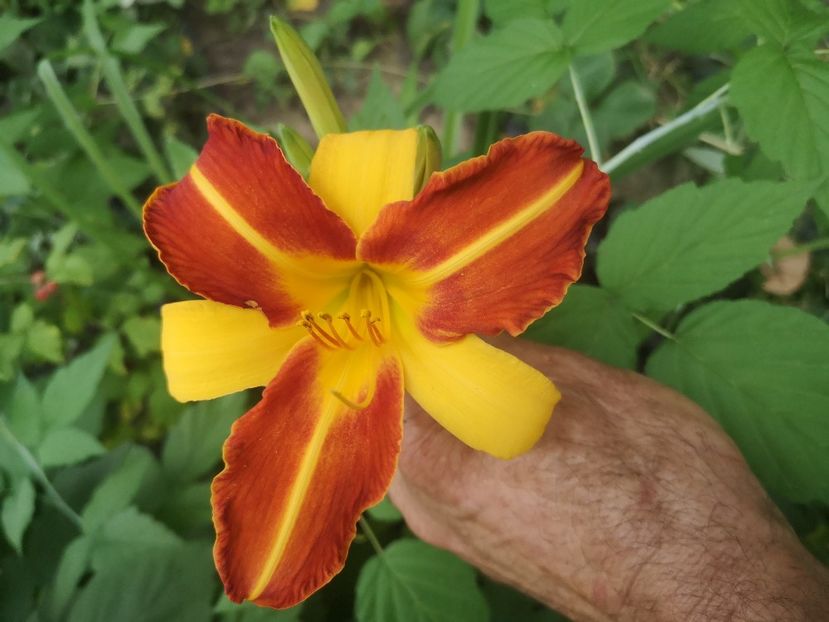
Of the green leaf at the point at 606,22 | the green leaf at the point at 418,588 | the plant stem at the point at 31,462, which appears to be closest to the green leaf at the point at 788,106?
the green leaf at the point at 606,22

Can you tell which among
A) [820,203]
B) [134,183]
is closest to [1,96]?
[134,183]

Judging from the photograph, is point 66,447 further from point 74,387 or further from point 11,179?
point 11,179

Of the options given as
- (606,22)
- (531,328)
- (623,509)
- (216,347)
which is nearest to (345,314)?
(216,347)

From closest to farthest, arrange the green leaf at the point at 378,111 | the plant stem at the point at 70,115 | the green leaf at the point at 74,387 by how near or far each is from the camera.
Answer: the green leaf at the point at 74,387
the plant stem at the point at 70,115
the green leaf at the point at 378,111

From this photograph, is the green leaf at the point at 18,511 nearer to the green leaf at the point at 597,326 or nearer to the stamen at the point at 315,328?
the stamen at the point at 315,328

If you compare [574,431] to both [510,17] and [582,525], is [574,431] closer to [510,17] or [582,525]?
A: [582,525]
